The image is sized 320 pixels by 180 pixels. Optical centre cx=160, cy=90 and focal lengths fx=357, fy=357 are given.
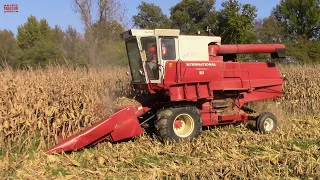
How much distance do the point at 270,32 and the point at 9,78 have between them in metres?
26.0

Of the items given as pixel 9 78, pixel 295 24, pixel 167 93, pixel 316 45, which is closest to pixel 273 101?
pixel 167 93

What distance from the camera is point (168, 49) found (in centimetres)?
691

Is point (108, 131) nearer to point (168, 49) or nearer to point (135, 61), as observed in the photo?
point (135, 61)

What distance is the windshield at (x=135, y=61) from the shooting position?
284 inches

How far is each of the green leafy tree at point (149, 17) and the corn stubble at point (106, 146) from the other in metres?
17.8

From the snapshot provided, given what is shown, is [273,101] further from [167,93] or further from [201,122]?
[167,93]

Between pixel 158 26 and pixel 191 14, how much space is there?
3.24 m

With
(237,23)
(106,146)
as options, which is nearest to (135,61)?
(106,146)

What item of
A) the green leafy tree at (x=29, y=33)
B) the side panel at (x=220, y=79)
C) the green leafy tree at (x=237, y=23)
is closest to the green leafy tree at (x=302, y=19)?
the green leafy tree at (x=237, y=23)

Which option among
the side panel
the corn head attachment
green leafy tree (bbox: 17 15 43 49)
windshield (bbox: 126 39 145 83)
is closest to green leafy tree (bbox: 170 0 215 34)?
green leafy tree (bbox: 17 15 43 49)

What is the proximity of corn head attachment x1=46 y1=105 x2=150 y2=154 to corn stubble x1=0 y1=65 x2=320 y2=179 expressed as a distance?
0.14 m

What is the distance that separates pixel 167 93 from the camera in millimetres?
6840

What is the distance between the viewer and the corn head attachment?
586 centimetres

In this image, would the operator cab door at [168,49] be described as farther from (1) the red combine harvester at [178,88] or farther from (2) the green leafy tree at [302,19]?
(2) the green leafy tree at [302,19]
